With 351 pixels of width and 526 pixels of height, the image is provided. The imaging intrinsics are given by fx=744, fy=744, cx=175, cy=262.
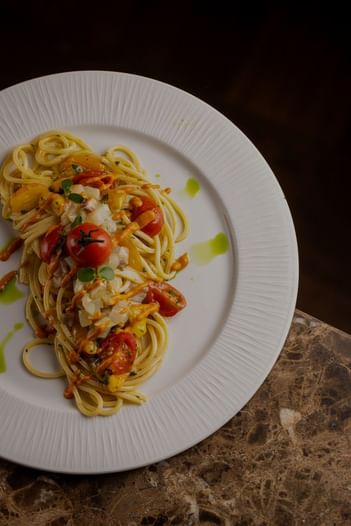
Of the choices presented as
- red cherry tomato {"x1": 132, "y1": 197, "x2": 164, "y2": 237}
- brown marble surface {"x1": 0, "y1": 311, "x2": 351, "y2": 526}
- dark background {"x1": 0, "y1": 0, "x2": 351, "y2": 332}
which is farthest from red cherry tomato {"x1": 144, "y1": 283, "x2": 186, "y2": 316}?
dark background {"x1": 0, "y1": 0, "x2": 351, "y2": 332}

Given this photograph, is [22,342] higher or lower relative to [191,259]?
lower

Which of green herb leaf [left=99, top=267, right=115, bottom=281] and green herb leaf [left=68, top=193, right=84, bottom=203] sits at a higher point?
green herb leaf [left=68, top=193, right=84, bottom=203]

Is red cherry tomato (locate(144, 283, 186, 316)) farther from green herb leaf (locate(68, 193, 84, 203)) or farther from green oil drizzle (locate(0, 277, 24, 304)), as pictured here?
green oil drizzle (locate(0, 277, 24, 304))

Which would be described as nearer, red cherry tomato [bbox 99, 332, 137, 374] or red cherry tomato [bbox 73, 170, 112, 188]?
red cherry tomato [bbox 99, 332, 137, 374]

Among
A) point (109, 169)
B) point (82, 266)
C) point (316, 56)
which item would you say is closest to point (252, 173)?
point (109, 169)

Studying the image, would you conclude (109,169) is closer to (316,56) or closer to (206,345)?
(206,345)
